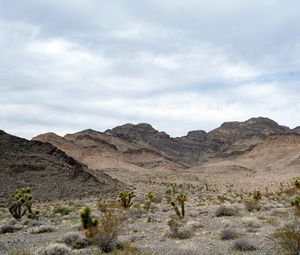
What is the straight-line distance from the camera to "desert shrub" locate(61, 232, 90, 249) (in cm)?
1672

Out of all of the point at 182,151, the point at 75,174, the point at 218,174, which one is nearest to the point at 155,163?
the point at 218,174

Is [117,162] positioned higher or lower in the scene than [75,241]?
higher

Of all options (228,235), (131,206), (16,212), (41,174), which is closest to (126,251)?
(228,235)

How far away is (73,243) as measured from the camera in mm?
16891

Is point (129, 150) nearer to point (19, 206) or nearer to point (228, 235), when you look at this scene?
point (19, 206)

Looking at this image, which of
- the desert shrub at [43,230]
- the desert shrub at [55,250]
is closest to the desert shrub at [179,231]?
the desert shrub at [55,250]

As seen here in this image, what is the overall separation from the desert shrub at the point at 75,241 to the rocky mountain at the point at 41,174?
2756 cm

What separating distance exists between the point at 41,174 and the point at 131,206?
22.0m

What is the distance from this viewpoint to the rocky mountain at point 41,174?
1961 inches

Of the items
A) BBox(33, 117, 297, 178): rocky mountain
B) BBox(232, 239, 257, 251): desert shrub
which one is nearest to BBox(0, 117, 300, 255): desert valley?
BBox(232, 239, 257, 251): desert shrub

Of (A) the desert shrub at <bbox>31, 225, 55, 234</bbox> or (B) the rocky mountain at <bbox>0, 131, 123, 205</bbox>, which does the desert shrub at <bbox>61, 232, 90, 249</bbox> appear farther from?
(B) the rocky mountain at <bbox>0, 131, 123, 205</bbox>

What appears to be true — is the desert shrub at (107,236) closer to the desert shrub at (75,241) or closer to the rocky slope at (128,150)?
the desert shrub at (75,241)

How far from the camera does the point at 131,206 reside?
34.9 metres

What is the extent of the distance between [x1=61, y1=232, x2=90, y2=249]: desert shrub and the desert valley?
0.03 m
